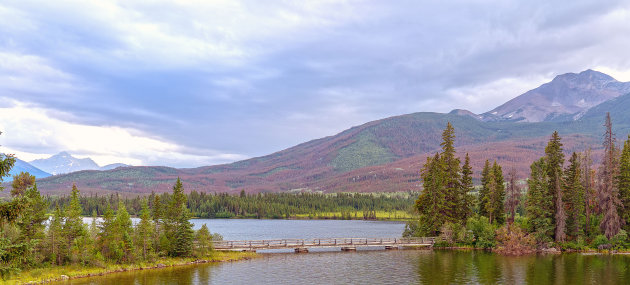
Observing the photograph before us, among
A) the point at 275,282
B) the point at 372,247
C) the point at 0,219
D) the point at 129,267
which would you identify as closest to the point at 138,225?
the point at 129,267

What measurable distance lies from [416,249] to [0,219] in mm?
78118

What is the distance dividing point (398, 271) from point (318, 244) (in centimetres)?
2710

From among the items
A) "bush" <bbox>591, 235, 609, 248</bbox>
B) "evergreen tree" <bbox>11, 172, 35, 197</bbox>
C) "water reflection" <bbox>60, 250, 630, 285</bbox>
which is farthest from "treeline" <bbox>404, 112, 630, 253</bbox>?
"evergreen tree" <bbox>11, 172, 35, 197</bbox>

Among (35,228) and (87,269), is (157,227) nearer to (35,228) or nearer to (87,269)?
(87,269)

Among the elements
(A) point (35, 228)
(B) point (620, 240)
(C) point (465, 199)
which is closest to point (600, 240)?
(B) point (620, 240)

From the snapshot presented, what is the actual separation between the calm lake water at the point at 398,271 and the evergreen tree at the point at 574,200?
11.9 meters

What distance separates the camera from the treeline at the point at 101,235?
192 feet

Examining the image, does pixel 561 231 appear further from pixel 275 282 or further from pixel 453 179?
pixel 275 282

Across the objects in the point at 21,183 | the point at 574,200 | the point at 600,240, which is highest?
the point at 21,183

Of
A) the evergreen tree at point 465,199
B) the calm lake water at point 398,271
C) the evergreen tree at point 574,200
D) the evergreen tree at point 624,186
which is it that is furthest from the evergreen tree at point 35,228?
the evergreen tree at point 624,186

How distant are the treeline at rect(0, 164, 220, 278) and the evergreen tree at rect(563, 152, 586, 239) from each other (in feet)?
235

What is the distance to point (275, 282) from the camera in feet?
179

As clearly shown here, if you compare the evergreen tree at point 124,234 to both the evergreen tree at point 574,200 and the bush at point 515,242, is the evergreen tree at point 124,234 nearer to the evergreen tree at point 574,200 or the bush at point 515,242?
the bush at point 515,242

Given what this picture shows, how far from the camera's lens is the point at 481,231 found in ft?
299
